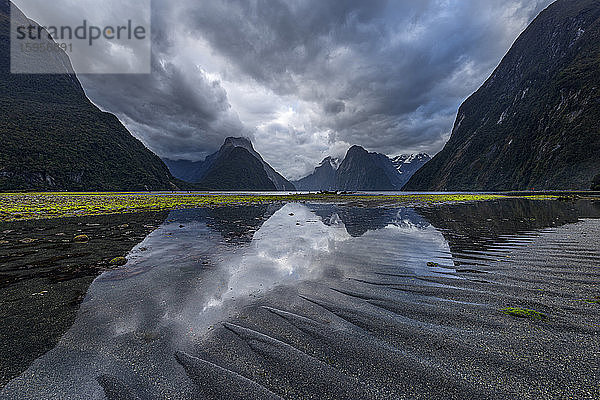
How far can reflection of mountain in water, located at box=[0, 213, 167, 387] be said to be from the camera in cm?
471

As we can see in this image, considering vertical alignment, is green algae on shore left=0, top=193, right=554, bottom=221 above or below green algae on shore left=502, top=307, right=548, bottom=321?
above

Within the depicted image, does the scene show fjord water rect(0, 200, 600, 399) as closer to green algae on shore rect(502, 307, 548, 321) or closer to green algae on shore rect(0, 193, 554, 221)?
green algae on shore rect(502, 307, 548, 321)

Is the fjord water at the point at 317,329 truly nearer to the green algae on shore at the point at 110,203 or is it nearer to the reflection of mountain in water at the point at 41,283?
the reflection of mountain in water at the point at 41,283

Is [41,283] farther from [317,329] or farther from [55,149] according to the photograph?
[55,149]

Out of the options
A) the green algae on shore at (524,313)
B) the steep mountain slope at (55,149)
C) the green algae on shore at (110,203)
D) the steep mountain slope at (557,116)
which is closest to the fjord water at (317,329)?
the green algae on shore at (524,313)

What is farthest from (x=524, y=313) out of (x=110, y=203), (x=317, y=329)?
(x=110, y=203)

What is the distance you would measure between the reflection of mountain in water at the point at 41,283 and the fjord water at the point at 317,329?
0.22ft

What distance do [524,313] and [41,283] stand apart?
13860 mm

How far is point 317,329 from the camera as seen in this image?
17.0 ft

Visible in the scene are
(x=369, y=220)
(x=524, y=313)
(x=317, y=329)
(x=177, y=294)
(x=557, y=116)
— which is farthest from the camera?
(x=557, y=116)

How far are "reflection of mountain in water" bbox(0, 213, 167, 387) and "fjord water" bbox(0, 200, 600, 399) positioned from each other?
0.22 feet

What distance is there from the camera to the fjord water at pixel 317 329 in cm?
352

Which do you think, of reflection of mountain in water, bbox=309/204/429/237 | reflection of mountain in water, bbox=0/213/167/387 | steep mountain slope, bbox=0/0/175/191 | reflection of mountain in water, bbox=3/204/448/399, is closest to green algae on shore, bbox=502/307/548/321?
reflection of mountain in water, bbox=3/204/448/399

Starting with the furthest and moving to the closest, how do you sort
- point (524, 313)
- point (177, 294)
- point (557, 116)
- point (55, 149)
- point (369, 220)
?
point (55, 149) < point (557, 116) < point (369, 220) < point (177, 294) < point (524, 313)
